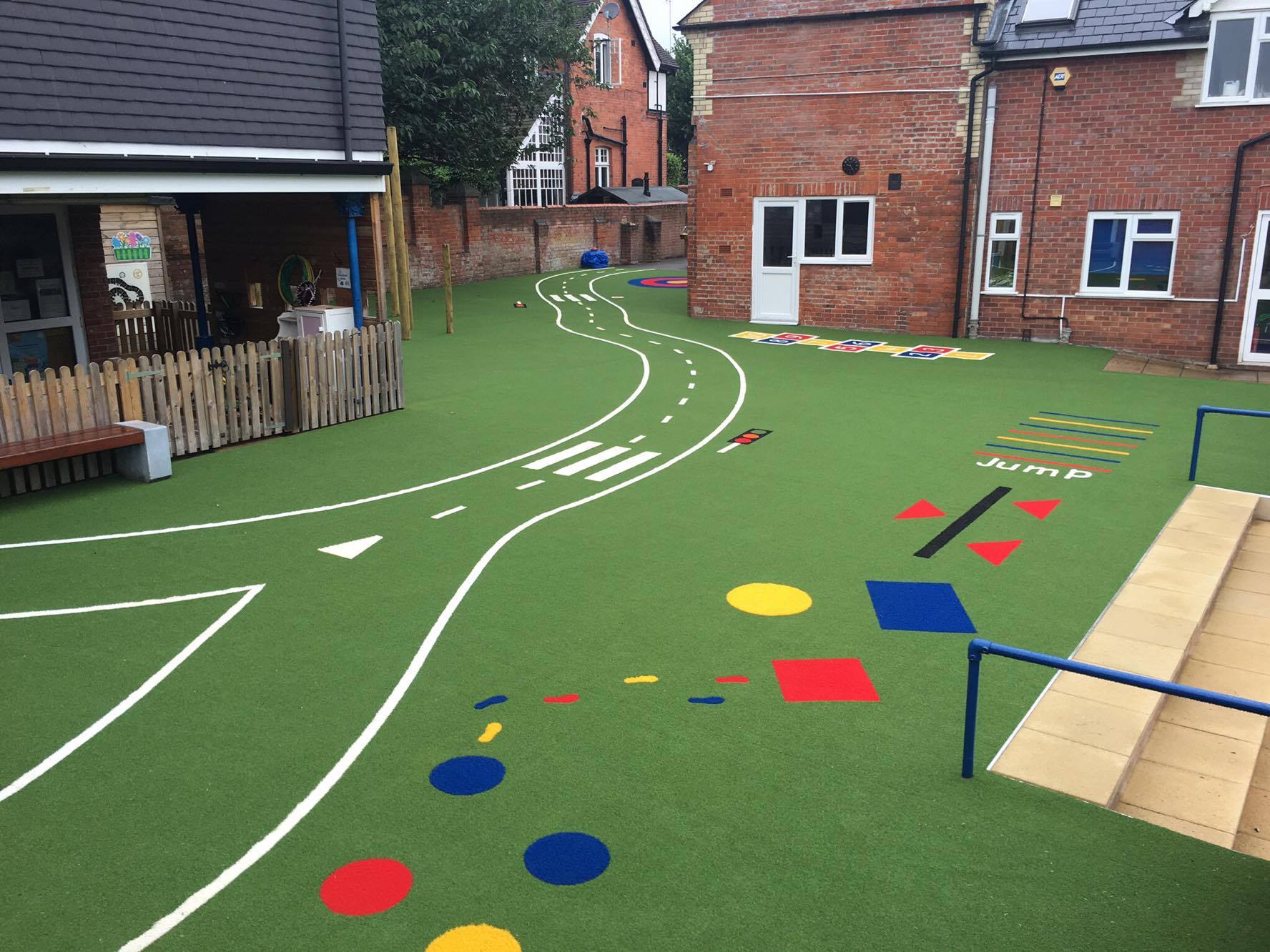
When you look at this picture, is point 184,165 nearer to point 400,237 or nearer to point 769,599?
point 400,237

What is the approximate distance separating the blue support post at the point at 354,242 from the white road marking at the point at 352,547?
22.5 ft

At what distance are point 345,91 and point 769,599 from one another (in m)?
11.2

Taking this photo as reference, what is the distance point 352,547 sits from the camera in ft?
31.4

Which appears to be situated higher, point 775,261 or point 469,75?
point 469,75

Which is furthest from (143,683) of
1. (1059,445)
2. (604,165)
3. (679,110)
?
(679,110)

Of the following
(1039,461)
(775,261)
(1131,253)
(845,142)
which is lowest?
(1039,461)

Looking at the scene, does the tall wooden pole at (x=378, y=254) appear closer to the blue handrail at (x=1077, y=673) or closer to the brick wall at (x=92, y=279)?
the brick wall at (x=92, y=279)

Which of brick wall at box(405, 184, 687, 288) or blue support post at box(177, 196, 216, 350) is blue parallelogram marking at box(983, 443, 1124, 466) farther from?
brick wall at box(405, 184, 687, 288)

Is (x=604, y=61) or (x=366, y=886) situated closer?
(x=366, y=886)

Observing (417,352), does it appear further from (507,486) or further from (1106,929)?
(1106,929)

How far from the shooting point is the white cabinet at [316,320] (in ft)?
51.3

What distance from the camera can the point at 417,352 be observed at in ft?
68.9

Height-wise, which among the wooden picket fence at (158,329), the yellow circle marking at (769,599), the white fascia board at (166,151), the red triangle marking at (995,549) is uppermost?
the white fascia board at (166,151)

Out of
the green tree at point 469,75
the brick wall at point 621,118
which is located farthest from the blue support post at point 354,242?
the brick wall at point 621,118
